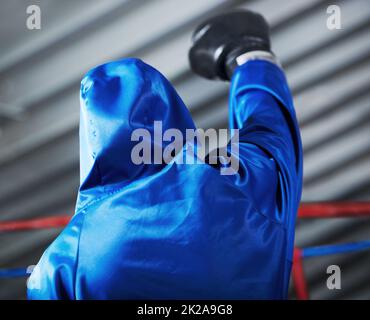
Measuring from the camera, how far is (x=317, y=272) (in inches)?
86.0

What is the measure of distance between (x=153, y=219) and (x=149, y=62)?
2.75 feet

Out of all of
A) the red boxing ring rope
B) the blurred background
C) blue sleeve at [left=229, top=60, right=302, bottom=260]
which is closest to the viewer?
blue sleeve at [left=229, top=60, right=302, bottom=260]

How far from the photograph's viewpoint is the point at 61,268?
667mm

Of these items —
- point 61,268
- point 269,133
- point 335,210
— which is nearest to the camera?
point 61,268

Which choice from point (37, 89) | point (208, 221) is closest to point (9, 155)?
point (37, 89)

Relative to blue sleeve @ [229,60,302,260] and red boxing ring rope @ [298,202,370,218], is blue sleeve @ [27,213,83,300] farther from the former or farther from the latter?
red boxing ring rope @ [298,202,370,218]

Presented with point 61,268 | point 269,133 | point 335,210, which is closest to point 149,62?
point 269,133

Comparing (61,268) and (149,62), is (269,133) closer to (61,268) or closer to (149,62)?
(61,268)

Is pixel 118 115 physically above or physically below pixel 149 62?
below

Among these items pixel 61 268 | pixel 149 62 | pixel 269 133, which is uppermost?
pixel 149 62

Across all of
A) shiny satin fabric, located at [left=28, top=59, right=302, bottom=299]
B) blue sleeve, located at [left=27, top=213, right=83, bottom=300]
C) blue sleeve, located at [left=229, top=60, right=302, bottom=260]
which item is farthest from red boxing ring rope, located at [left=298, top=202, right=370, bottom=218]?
blue sleeve, located at [left=27, top=213, right=83, bottom=300]

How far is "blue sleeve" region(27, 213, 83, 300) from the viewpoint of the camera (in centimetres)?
67

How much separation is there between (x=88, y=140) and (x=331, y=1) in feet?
3.25
